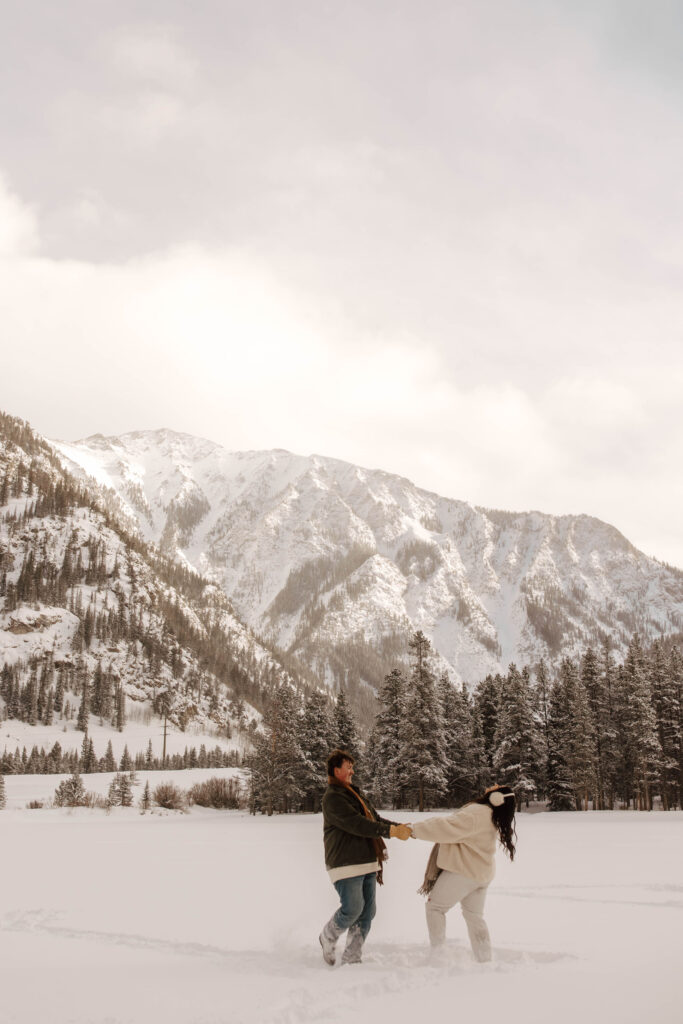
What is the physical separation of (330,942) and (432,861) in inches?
55.8

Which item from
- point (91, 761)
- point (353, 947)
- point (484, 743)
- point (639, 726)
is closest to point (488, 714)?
point (484, 743)

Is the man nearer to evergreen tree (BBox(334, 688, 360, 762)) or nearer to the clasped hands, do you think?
the clasped hands

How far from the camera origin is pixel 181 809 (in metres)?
47.1

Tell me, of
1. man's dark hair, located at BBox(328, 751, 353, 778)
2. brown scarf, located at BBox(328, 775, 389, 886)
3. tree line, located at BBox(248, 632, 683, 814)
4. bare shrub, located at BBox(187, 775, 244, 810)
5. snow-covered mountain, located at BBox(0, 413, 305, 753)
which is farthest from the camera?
snow-covered mountain, located at BBox(0, 413, 305, 753)

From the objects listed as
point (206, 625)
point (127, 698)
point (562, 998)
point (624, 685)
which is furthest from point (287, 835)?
point (206, 625)

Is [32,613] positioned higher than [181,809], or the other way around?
[32,613]

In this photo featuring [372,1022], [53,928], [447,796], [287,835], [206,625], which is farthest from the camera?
[206,625]

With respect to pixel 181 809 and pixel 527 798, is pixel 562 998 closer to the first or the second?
pixel 181 809

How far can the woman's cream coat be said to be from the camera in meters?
7.29

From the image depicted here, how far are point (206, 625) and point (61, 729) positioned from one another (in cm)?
8720

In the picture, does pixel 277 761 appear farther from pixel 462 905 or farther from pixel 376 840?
pixel 462 905

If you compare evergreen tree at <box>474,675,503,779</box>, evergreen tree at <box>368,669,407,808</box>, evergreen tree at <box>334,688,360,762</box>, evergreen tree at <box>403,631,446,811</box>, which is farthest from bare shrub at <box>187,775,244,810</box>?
evergreen tree at <box>474,675,503,779</box>

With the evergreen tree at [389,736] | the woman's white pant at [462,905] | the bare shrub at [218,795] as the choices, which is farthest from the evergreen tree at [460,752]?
the woman's white pant at [462,905]

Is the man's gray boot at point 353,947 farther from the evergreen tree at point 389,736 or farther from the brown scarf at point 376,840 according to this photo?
the evergreen tree at point 389,736
